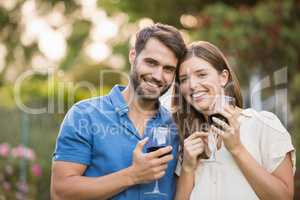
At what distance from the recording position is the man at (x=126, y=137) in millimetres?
3514

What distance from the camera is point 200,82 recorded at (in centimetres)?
385

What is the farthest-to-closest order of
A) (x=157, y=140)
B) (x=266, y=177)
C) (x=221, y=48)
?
(x=221, y=48)
(x=157, y=140)
(x=266, y=177)

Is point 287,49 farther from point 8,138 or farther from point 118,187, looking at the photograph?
point 118,187

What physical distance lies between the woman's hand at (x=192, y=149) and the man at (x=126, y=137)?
0.34 feet

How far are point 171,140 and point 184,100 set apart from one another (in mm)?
313

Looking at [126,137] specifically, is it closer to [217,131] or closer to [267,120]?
[217,131]

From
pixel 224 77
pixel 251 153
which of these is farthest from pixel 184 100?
pixel 251 153

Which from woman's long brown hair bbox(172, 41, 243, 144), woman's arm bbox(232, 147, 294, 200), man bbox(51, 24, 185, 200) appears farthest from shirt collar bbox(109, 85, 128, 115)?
woman's arm bbox(232, 147, 294, 200)

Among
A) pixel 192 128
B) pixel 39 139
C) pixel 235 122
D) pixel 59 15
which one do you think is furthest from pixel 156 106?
pixel 59 15

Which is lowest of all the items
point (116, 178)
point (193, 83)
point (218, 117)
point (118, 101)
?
point (116, 178)

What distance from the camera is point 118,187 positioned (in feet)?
11.5

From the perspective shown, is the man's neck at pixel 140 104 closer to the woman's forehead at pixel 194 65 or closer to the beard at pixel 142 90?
the beard at pixel 142 90

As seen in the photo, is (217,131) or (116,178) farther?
(217,131)

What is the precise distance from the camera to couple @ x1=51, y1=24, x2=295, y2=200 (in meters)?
3.53
